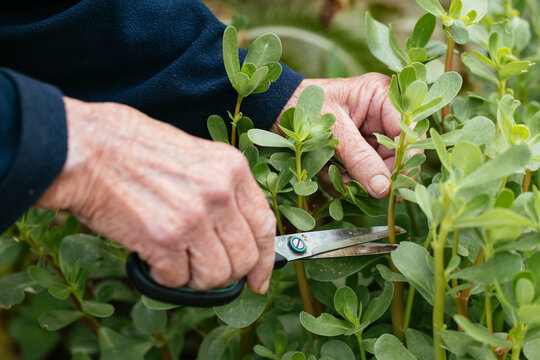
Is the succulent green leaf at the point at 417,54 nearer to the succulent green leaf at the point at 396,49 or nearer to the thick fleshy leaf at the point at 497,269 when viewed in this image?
the succulent green leaf at the point at 396,49

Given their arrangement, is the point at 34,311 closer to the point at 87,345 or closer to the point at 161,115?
the point at 87,345

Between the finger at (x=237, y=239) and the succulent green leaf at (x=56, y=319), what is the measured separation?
41 centimetres

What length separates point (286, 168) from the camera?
75 centimetres

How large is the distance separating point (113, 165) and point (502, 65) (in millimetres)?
564

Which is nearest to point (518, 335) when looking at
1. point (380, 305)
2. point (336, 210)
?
point (380, 305)

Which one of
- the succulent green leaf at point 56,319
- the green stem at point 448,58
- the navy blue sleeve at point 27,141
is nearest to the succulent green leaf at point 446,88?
the green stem at point 448,58

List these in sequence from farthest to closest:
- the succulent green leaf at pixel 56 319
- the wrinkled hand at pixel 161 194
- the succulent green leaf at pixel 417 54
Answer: the succulent green leaf at pixel 56 319 < the succulent green leaf at pixel 417 54 < the wrinkled hand at pixel 161 194

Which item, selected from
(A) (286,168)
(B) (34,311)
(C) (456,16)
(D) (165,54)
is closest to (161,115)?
(D) (165,54)

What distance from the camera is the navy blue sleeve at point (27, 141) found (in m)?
0.58

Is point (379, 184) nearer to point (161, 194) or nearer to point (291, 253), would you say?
point (291, 253)

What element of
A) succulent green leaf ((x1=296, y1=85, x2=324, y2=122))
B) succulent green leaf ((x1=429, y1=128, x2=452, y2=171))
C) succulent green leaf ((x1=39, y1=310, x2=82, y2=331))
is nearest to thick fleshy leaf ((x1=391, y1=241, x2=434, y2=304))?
succulent green leaf ((x1=429, y1=128, x2=452, y2=171))

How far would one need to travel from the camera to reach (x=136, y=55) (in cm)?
89

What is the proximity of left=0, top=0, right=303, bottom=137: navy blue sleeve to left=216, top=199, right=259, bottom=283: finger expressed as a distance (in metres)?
0.28

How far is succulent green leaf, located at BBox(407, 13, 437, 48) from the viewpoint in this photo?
825 mm
